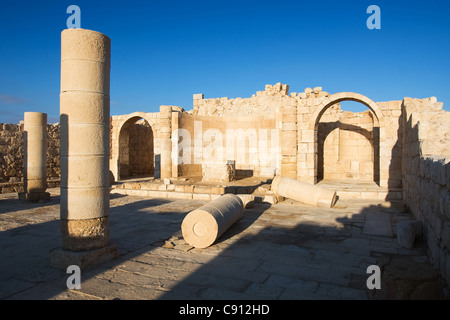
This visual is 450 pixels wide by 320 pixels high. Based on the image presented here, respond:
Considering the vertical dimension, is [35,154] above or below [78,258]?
above

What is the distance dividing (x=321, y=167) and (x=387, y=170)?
505cm

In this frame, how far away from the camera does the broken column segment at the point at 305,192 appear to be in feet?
31.1

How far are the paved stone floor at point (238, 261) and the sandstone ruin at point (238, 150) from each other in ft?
1.84

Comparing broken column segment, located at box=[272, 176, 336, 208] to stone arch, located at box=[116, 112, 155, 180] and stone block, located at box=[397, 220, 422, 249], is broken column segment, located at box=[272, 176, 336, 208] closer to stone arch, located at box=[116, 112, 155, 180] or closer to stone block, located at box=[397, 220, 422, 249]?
stone block, located at box=[397, 220, 422, 249]

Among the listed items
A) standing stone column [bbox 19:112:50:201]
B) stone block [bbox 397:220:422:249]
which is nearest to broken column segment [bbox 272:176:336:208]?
stone block [bbox 397:220:422:249]

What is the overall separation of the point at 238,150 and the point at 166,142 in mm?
3871

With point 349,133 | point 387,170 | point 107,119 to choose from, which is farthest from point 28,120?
point 349,133

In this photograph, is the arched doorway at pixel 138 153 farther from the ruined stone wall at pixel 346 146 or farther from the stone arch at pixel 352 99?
the stone arch at pixel 352 99

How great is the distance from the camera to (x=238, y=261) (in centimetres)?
489

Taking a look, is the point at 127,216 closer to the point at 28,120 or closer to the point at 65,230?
the point at 65,230

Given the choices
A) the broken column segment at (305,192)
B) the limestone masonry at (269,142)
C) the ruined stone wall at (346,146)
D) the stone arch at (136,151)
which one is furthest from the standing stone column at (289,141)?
the stone arch at (136,151)

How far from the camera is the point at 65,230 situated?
15.7ft

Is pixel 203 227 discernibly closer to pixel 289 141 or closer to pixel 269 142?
pixel 289 141

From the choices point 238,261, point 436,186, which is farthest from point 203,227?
point 436,186
